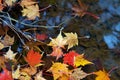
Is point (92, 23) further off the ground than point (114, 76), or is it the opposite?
point (92, 23)

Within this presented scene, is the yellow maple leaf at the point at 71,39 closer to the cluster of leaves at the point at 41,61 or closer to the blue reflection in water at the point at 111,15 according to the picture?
the cluster of leaves at the point at 41,61

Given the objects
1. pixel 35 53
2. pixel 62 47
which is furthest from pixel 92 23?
pixel 35 53

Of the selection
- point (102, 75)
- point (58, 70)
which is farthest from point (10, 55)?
point (102, 75)

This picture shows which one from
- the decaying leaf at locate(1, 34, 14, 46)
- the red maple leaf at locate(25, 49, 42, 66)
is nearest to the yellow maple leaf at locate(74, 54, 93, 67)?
the red maple leaf at locate(25, 49, 42, 66)

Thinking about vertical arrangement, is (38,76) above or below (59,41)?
below

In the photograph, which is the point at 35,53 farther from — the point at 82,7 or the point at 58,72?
the point at 82,7

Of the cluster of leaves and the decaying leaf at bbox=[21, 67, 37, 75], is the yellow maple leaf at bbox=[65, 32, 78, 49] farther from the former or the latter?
the decaying leaf at bbox=[21, 67, 37, 75]

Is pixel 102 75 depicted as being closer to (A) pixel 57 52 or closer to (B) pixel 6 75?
(A) pixel 57 52
